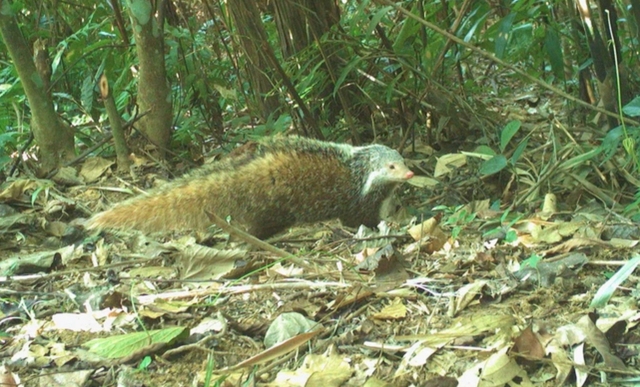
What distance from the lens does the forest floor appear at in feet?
7.97

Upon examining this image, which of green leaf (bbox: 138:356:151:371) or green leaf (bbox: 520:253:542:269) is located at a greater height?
green leaf (bbox: 138:356:151:371)

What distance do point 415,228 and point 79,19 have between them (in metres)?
4.99

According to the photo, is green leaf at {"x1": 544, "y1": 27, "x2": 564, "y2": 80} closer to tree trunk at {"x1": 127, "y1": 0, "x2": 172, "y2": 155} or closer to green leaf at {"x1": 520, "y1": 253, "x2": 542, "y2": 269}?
green leaf at {"x1": 520, "y1": 253, "x2": 542, "y2": 269}

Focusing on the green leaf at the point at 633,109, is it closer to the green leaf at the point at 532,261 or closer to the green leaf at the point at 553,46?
the green leaf at the point at 553,46

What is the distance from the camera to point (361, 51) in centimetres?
554

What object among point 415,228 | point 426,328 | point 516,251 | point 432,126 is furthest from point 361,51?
point 426,328

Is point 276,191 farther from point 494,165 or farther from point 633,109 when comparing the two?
point 633,109

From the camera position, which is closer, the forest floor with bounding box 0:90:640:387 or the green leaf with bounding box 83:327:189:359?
the forest floor with bounding box 0:90:640:387

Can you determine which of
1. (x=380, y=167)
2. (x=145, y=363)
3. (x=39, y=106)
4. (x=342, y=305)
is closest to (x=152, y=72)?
(x=39, y=106)

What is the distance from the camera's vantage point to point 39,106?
5.39 m

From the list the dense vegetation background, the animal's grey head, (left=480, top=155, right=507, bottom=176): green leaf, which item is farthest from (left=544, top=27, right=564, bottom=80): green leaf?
the animal's grey head

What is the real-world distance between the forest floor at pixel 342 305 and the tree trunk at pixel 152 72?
1374 millimetres

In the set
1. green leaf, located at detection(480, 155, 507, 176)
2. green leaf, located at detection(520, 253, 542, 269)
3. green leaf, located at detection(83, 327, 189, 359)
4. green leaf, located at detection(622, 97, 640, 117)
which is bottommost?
green leaf, located at detection(520, 253, 542, 269)

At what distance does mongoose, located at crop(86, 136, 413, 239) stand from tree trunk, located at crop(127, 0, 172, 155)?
2.67 ft
